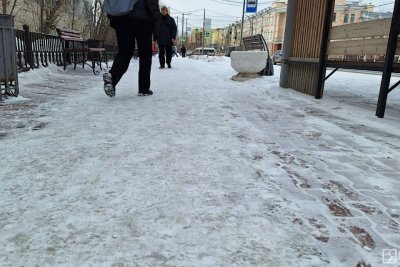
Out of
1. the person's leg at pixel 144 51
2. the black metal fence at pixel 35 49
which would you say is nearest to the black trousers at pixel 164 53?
the black metal fence at pixel 35 49

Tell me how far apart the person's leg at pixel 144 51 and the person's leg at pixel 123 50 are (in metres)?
0.13

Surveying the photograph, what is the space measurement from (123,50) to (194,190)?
366 centimetres

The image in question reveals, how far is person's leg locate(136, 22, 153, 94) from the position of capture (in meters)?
5.29

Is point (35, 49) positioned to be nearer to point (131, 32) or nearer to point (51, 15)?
point (51, 15)

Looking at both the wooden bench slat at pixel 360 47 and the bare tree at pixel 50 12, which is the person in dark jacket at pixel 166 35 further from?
the wooden bench slat at pixel 360 47

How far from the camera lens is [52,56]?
1016 centimetres

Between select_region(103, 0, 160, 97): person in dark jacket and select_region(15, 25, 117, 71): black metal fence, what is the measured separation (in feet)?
9.86

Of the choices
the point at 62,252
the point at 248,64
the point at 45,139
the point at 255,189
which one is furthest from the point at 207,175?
the point at 248,64

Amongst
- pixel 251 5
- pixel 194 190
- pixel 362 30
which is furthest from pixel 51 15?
pixel 194 190

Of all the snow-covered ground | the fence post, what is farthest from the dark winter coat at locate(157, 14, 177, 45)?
the snow-covered ground

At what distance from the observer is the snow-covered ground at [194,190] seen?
1.54 meters

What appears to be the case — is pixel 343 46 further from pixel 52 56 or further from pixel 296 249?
pixel 52 56

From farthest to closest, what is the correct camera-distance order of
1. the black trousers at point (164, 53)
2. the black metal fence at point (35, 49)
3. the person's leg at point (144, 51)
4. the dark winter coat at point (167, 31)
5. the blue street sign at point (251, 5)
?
the blue street sign at point (251, 5) → the black trousers at point (164, 53) → the dark winter coat at point (167, 31) → the black metal fence at point (35, 49) → the person's leg at point (144, 51)

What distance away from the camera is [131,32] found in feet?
17.3
